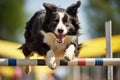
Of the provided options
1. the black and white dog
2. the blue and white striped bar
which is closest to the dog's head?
the black and white dog

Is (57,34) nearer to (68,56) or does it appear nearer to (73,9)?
(68,56)

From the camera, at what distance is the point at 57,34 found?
301 inches

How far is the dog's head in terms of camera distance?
25.0ft

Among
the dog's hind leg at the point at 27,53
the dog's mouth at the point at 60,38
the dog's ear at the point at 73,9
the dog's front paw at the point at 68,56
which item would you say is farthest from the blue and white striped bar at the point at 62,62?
the dog's hind leg at the point at 27,53

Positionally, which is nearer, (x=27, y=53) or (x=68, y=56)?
(x=68, y=56)

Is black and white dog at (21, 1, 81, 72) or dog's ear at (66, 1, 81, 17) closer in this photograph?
black and white dog at (21, 1, 81, 72)

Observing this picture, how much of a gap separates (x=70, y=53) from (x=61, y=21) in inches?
16.9

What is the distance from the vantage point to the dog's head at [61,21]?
7.63m

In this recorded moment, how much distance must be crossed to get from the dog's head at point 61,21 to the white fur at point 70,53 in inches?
6.4

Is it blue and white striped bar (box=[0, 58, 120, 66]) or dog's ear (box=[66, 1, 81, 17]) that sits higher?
dog's ear (box=[66, 1, 81, 17])

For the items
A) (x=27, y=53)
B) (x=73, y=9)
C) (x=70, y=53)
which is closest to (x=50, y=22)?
(x=73, y=9)

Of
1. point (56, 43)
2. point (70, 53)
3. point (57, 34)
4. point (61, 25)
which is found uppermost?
Result: point (61, 25)

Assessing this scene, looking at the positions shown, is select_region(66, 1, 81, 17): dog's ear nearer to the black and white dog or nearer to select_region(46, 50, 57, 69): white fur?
the black and white dog

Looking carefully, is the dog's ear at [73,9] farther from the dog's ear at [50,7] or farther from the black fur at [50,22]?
the dog's ear at [50,7]
